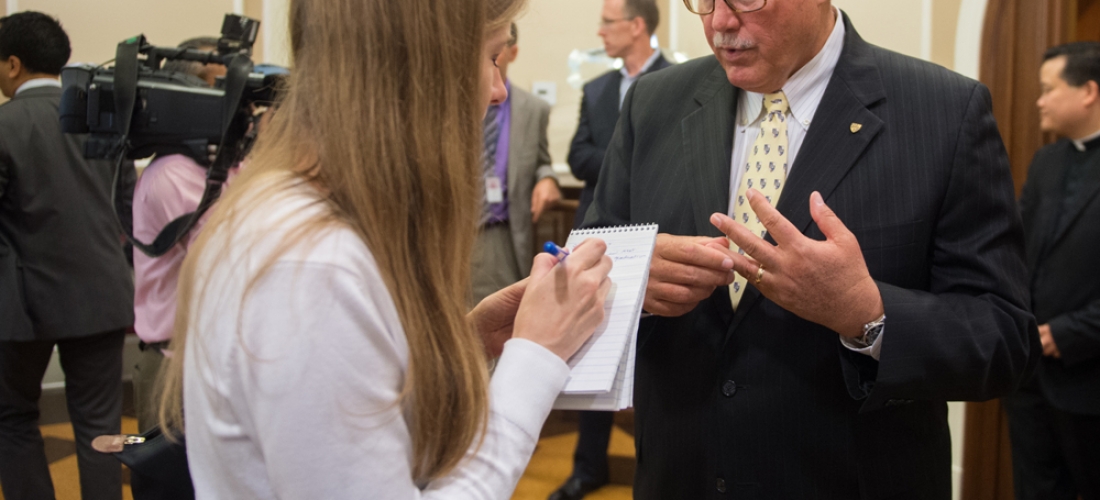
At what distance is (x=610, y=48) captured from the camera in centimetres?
389

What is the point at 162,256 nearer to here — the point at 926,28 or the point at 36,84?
the point at 36,84

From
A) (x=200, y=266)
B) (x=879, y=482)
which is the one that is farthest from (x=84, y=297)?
(x=879, y=482)

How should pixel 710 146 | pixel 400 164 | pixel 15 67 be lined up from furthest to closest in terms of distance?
1. pixel 15 67
2. pixel 710 146
3. pixel 400 164

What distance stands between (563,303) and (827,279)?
0.46 m

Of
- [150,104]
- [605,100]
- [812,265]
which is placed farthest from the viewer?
[605,100]

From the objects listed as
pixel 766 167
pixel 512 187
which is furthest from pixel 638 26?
pixel 766 167

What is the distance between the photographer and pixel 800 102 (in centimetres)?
150

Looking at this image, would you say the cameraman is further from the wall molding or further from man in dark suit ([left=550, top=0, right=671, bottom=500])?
the wall molding

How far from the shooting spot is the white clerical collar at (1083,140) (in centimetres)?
284

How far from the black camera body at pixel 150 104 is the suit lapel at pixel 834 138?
4.60 feet

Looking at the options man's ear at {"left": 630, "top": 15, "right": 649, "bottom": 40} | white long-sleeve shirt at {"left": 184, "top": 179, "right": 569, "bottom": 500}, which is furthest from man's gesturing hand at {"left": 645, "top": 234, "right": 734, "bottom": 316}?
man's ear at {"left": 630, "top": 15, "right": 649, "bottom": 40}

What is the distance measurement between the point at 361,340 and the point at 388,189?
0.16 m

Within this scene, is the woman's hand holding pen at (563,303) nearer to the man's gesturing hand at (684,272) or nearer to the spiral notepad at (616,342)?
the spiral notepad at (616,342)

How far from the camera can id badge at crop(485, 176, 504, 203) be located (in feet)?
11.8
